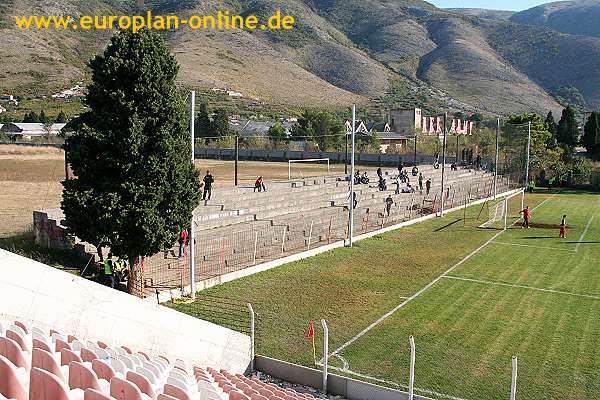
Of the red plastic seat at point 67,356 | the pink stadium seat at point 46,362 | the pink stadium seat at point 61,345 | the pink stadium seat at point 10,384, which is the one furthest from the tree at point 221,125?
the pink stadium seat at point 10,384

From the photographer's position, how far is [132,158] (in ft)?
53.2

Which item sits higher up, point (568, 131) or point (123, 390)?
point (568, 131)

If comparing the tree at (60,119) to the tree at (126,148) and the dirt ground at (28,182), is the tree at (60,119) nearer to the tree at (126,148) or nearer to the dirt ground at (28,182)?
the dirt ground at (28,182)

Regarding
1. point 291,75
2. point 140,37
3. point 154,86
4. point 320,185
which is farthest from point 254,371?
point 291,75

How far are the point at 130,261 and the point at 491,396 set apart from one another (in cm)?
1043

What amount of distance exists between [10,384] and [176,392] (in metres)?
1.94

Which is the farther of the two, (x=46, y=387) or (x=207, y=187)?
(x=207, y=187)

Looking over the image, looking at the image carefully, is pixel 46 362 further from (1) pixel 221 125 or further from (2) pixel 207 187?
(1) pixel 221 125

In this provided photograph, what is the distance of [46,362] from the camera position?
7727 mm

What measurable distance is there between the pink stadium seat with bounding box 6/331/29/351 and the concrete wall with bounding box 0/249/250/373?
2216 millimetres

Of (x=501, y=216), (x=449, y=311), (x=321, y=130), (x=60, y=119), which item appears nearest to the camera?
(x=449, y=311)

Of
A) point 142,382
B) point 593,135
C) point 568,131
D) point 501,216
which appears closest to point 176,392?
point 142,382

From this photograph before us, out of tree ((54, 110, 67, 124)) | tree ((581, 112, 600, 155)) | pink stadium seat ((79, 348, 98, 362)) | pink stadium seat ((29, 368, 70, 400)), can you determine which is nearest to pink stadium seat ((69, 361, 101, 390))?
pink stadium seat ((29, 368, 70, 400))

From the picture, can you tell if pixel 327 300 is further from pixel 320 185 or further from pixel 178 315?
pixel 320 185
